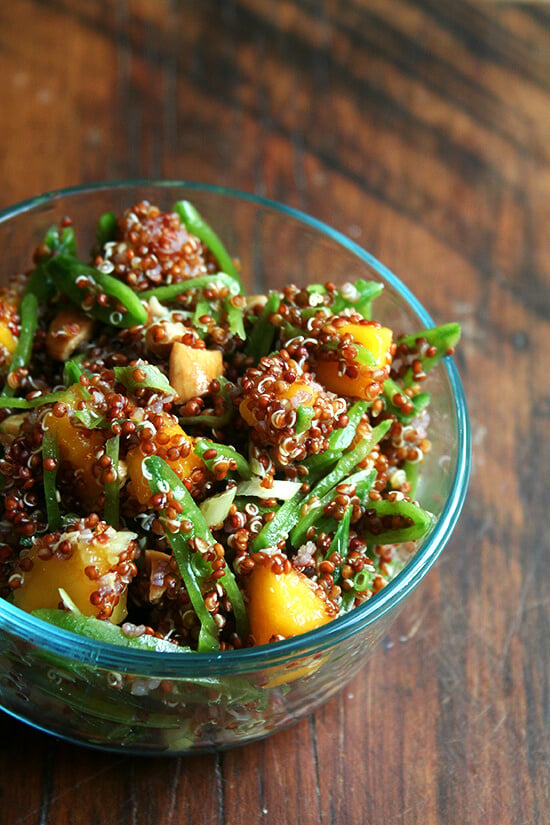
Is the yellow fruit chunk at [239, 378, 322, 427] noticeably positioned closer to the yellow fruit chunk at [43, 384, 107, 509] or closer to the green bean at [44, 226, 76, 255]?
the yellow fruit chunk at [43, 384, 107, 509]

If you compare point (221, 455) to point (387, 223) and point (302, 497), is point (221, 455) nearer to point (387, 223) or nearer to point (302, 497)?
point (302, 497)

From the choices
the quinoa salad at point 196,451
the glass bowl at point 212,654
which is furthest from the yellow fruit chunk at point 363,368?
the glass bowl at point 212,654

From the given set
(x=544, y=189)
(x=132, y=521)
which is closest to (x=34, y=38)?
(x=544, y=189)

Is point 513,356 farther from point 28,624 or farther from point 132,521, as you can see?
point 28,624

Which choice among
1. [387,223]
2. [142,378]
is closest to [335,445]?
[142,378]

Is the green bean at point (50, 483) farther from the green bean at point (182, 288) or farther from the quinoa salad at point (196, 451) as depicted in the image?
the green bean at point (182, 288)
